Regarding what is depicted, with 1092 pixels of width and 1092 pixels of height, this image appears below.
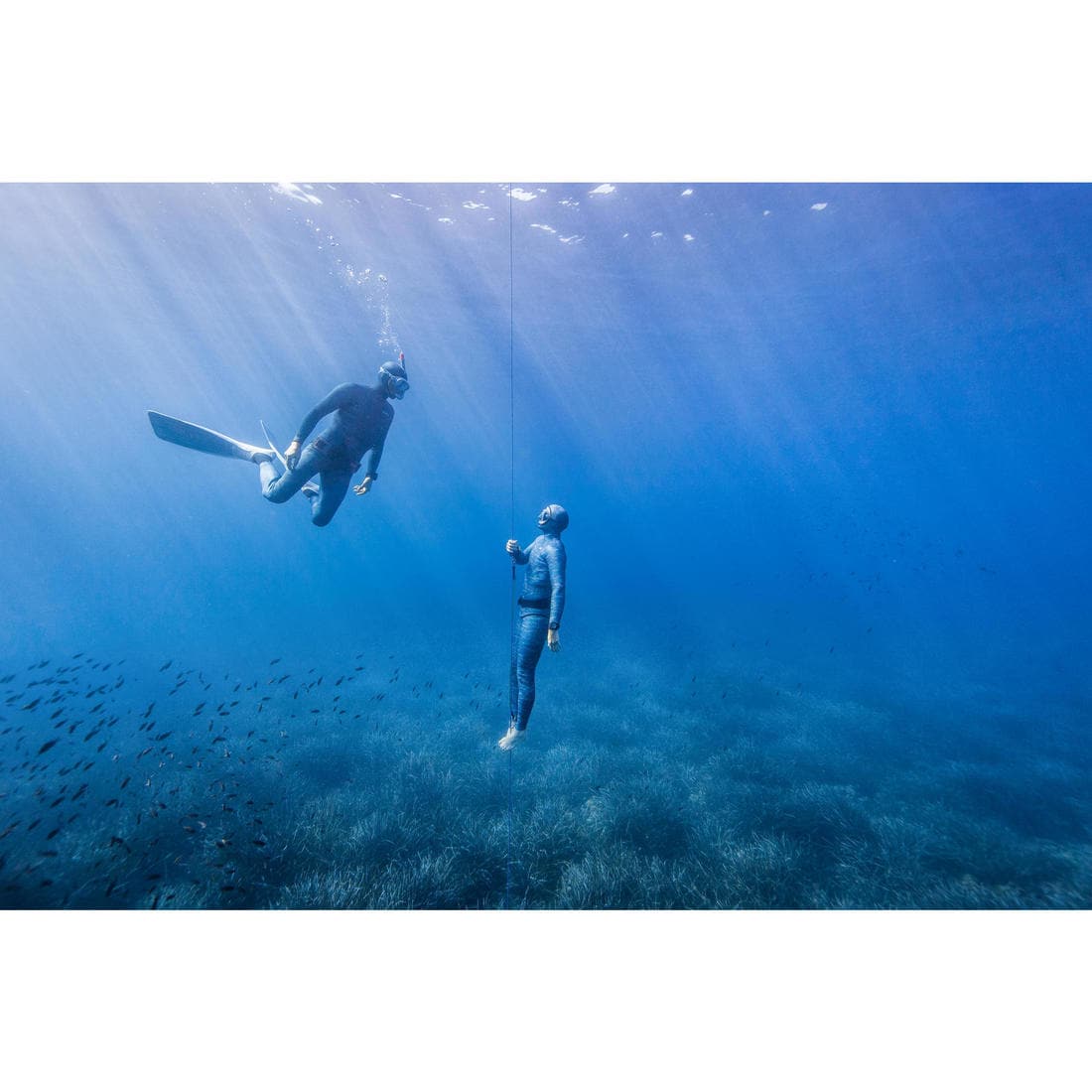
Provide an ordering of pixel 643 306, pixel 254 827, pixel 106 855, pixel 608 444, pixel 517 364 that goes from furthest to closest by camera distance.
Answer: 1. pixel 608 444
2. pixel 517 364
3. pixel 643 306
4. pixel 254 827
5. pixel 106 855

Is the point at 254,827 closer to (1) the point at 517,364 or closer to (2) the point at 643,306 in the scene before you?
(2) the point at 643,306

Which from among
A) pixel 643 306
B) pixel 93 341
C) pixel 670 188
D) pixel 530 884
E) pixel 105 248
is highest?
pixel 93 341

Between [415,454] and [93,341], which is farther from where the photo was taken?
[415,454]

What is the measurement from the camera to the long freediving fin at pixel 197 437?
662 centimetres

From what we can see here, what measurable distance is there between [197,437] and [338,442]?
2.54m

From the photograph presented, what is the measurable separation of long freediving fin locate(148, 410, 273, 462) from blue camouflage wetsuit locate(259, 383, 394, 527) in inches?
35.5

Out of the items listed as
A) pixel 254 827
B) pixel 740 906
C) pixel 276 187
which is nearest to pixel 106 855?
pixel 254 827

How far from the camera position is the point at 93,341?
32.8m

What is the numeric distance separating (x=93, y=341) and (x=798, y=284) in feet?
153

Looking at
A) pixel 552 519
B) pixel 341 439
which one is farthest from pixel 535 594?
pixel 341 439

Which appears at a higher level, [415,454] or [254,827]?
[415,454]

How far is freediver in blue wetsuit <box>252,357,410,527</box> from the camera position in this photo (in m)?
5.97

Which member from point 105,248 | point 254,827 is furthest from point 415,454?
point 254,827

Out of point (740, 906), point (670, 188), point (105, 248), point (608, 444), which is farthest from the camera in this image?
point (608, 444)
